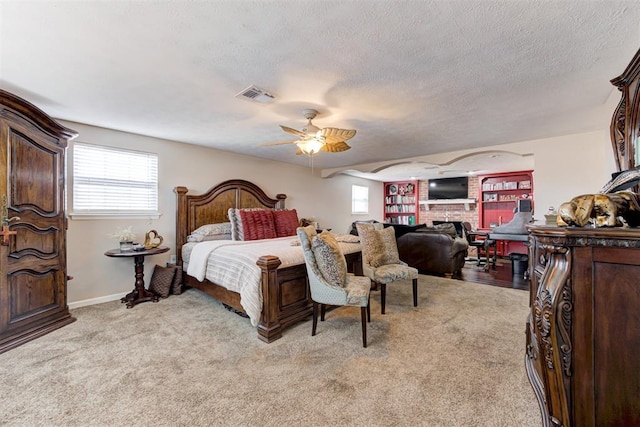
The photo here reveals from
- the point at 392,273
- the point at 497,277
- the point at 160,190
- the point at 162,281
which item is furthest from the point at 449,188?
the point at 162,281

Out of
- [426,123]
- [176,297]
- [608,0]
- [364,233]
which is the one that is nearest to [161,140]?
[176,297]

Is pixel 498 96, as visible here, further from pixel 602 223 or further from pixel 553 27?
pixel 602 223

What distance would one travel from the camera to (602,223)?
1095 millimetres

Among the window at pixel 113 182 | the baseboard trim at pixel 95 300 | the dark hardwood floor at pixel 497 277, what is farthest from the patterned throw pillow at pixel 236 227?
the dark hardwood floor at pixel 497 277

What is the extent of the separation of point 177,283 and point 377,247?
290cm

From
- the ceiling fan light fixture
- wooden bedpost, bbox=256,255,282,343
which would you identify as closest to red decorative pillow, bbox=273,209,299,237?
the ceiling fan light fixture

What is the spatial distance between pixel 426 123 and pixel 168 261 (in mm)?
4234

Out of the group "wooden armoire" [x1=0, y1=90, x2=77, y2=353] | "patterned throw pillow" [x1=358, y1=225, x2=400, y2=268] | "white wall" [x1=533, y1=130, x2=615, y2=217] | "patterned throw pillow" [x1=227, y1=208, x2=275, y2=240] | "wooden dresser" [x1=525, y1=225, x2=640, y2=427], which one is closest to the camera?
"wooden dresser" [x1=525, y1=225, x2=640, y2=427]

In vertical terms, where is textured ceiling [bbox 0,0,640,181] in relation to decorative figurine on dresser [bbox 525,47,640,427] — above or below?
above

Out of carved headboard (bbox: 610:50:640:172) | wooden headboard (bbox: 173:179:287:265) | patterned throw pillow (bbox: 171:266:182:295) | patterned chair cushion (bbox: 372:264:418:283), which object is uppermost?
carved headboard (bbox: 610:50:640:172)

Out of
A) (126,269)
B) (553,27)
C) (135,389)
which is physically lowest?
(135,389)

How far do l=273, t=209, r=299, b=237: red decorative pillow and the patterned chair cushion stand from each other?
204cm

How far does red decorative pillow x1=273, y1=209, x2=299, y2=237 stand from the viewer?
15.4 feet

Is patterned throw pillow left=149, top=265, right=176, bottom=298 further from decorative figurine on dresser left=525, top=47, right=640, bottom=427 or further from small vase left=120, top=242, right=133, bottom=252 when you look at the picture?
decorative figurine on dresser left=525, top=47, right=640, bottom=427
